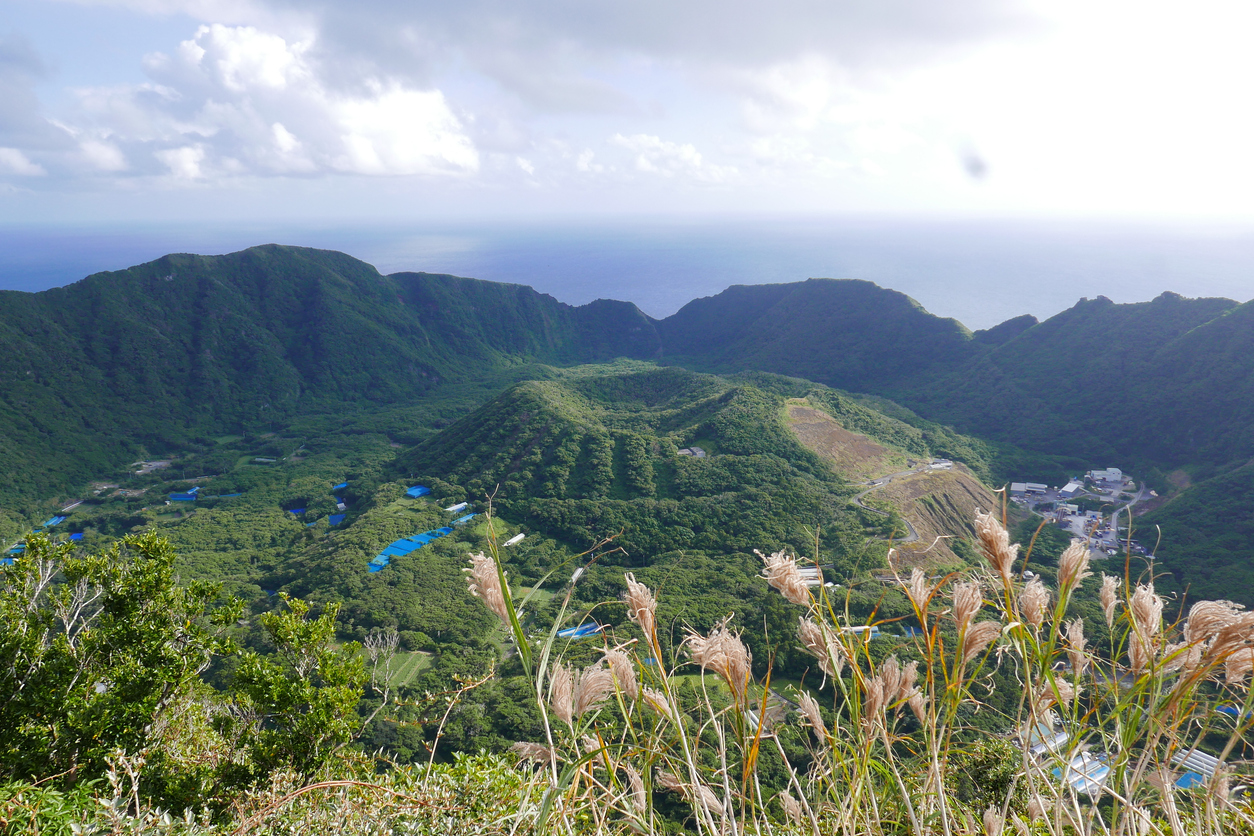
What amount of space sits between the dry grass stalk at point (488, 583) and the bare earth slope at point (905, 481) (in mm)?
26464

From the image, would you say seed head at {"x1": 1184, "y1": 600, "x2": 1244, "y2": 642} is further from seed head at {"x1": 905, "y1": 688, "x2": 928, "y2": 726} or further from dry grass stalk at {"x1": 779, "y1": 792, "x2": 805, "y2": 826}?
dry grass stalk at {"x1": 779, "y1": 792, "x2": 805, "y2": 826}

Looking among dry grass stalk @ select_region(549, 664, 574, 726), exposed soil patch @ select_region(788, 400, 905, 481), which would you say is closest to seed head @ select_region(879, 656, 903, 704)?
dry grass stalk @ select_region(549, 664, 574, 726)

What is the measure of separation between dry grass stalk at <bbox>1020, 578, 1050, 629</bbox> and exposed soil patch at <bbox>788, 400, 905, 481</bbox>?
112 ft

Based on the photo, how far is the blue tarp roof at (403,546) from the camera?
27.2 metres

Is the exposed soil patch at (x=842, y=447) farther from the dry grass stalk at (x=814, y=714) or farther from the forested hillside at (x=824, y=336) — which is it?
the dry grass stalk at (x=814, y=714)

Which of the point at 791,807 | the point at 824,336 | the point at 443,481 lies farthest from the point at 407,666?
the point at 824,336

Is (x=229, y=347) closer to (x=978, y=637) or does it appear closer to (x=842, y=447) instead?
(x=842, y=447)

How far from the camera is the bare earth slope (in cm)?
3062

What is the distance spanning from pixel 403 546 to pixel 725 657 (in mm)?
29628

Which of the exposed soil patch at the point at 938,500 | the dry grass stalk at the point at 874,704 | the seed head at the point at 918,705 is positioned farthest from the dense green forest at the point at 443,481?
the exposed soil patch at the point at 938,500

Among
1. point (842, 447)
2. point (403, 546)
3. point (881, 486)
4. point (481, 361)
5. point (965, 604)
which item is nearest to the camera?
point (965, 604)

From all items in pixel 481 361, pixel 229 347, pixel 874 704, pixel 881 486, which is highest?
pixel 874 704

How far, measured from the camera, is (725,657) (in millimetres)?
2191

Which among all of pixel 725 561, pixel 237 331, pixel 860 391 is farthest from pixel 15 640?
pixel 237 331
